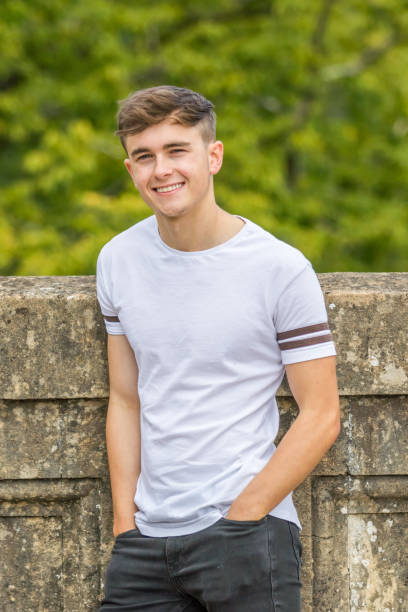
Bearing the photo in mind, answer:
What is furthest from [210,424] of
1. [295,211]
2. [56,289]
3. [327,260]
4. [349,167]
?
[349,167]

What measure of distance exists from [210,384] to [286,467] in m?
0.28

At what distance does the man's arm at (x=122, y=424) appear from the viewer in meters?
2.29

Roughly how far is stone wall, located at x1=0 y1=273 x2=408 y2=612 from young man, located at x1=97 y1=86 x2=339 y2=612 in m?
0.33

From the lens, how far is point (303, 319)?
202cm

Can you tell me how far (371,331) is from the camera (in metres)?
2.39

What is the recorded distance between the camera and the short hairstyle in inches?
81.1

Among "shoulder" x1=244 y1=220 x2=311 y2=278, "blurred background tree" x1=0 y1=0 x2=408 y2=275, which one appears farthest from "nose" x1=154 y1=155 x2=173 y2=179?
"blurred background tree" x1=0 y1=0 x2=408 y2=275

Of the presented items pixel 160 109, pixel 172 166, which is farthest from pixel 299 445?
pixel 160 109

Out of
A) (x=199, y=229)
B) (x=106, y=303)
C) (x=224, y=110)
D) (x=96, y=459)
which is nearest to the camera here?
(x=199, y=229)

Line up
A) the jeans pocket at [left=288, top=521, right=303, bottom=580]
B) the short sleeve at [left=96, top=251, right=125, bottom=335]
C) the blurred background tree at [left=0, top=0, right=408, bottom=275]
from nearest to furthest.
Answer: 1. the jeans pocket at [left=288, top=521, right=303, bottom=580]
2. the short sleeve at [left=96, top=251, right=125, bottom=335]
3. the blurred background tree at [left=0, top=0, right=408, bottom=275]

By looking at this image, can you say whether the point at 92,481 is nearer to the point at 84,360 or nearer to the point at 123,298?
the point at 84,360

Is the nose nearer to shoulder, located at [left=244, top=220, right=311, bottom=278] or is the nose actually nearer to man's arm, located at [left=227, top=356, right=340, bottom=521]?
shoulder, located at [left=244, top=220, right=311, bottom=278]

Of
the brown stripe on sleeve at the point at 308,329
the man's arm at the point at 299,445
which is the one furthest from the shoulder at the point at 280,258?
the man's arm at the point at 299,445

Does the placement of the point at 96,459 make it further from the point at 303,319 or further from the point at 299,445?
the point at 303,319
